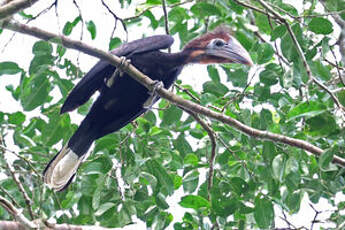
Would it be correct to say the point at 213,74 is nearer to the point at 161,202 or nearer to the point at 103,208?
the point at 161,202

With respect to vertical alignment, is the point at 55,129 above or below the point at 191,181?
above

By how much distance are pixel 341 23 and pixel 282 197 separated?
4.17 ft

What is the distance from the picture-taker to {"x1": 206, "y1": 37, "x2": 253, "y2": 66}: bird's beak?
161 inches

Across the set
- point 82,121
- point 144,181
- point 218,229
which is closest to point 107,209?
point 144,181

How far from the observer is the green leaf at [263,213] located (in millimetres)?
3379

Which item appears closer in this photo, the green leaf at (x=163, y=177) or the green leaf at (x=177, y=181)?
the green leaf at (x=163, y=177)

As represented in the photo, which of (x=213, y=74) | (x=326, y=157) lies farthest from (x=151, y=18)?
(x=326, y=157)

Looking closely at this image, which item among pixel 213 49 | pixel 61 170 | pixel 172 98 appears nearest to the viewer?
pixel 172 98

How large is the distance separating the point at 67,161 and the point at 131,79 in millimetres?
801

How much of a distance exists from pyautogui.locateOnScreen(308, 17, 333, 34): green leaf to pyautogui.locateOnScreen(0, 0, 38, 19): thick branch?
5.37 ft

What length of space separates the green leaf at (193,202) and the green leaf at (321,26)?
1.26 m

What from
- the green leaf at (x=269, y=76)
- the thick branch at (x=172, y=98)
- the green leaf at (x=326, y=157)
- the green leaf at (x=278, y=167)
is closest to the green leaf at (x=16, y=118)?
the thick branch at (x=172, y=98)

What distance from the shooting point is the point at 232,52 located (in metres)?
4.27

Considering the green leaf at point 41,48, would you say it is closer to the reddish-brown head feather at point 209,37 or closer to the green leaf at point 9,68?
the green leaf at point 9,68
